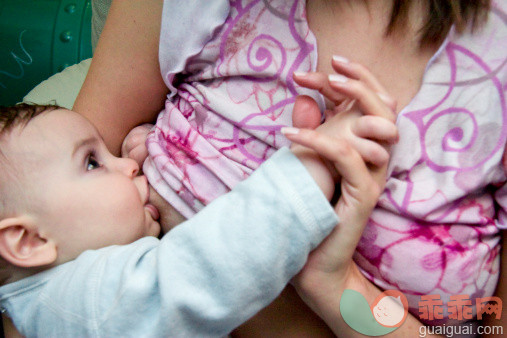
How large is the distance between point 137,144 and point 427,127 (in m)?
0.57

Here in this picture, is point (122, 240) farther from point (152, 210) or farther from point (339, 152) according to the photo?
point (339, 152)

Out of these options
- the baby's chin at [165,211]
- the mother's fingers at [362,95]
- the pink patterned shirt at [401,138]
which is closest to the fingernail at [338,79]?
the mother's fingers at [362,95]

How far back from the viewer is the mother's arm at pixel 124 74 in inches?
31.6

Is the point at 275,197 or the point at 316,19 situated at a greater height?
the point at 316,19

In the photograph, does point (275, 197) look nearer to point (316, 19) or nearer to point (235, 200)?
point (235, 200)

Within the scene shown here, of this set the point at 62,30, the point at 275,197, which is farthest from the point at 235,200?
the point at 62,30

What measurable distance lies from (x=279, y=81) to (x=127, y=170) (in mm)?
329

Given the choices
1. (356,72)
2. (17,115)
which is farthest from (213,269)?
(17,115)

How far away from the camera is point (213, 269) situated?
0.53 m

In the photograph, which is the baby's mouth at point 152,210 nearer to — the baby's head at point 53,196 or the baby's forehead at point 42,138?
the baby's head at point 53,196

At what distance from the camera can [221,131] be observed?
2.25 ft

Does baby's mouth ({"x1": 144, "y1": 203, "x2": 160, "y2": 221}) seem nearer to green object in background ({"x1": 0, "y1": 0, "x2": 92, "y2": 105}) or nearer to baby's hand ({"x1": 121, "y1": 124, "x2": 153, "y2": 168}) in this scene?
baby's hand ({"x1": 121, "y1": 124, "x2": 153, "y2": 168})

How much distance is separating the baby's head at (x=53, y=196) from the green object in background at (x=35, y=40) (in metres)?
0.97

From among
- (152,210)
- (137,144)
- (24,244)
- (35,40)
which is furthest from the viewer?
(35,40)
